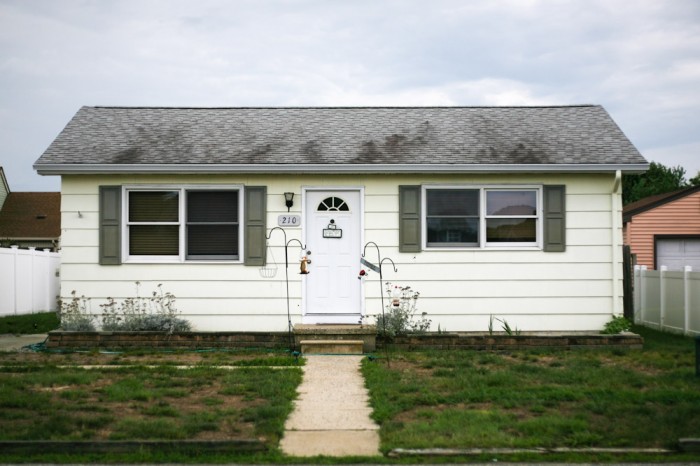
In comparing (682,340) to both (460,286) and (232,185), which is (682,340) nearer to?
(460,286)

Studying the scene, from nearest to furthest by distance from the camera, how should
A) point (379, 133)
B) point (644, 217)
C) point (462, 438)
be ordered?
point (462, 438), point (379, 133), point (644, 217)

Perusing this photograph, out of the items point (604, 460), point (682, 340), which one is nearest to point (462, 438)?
point (604, 460)

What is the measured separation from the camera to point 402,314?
1266cm

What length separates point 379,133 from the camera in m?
14.0

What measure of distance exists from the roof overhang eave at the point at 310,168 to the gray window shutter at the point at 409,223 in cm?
52

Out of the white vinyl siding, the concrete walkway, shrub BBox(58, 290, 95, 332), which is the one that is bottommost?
the concrete walkway

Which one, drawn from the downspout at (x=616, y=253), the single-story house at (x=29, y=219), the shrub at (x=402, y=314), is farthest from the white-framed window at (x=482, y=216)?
the single-story house at (x=29, y=219)

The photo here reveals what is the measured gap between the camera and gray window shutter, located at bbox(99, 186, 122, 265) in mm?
12859

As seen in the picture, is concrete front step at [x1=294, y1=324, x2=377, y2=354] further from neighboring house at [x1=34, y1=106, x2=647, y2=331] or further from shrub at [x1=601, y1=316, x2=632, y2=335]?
shrub at [x1=601, y1=316, x2=632, y2=335]

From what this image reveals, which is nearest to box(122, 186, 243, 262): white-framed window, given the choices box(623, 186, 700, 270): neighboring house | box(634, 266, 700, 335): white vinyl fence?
box(634, 266, 700, 335): white vinyl fence

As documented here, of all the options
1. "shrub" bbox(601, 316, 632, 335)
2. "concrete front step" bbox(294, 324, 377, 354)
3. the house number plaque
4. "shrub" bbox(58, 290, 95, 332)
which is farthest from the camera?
the house number plaque

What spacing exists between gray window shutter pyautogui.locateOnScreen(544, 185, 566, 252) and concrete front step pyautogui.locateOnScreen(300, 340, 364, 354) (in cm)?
377

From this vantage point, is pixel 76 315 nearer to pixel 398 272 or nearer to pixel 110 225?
pixel 110 225

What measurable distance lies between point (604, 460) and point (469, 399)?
218 cm
